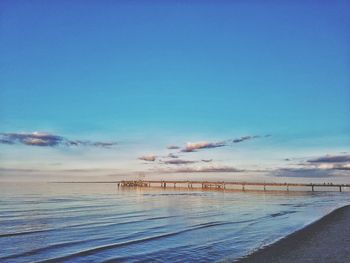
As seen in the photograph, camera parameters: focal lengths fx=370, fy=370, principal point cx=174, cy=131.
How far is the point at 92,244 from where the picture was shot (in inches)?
746

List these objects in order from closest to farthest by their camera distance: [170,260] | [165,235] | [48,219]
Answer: [170,260] < [165,235] < [48,219]

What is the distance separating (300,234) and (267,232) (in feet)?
9.40

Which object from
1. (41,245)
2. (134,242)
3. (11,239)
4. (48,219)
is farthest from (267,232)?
(48,219)

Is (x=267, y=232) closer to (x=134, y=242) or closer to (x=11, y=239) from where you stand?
(x=134, y=242)

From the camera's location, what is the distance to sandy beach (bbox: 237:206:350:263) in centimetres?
1353

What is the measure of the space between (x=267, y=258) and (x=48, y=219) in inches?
870

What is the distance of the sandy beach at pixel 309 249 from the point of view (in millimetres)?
13531

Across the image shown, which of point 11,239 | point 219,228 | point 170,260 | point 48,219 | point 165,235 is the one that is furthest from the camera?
point 48,219

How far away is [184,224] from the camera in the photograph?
2798cm

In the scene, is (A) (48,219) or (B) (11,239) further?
(A) (48,219)

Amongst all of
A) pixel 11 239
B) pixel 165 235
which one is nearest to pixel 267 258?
pixel 165 235

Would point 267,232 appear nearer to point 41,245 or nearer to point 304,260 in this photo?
point 304,260

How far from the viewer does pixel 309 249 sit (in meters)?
15.4

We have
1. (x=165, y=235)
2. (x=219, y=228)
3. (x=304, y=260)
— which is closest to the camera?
(x=304, y=260)
